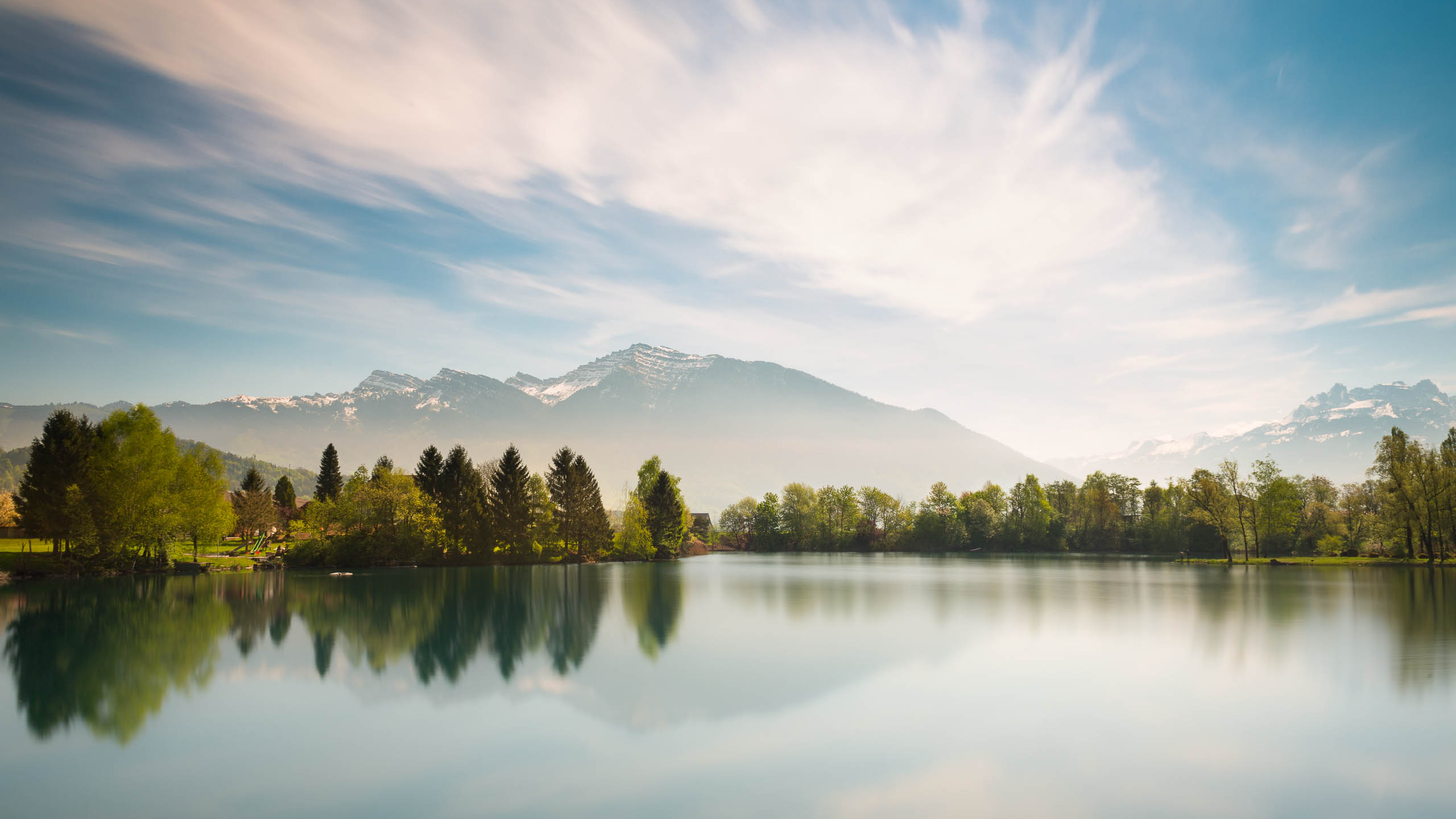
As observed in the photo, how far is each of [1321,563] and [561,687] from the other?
73.9 metres

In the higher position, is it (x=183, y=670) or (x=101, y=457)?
(x=101, y=457)

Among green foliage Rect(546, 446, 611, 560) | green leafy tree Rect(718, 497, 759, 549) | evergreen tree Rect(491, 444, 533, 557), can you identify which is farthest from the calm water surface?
green leafy tree Rect(718, 497, 759, 549)

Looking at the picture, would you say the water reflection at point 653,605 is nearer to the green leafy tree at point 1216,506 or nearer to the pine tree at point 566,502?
the pine tree at point 566,502

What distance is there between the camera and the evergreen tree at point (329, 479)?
82.3 metres

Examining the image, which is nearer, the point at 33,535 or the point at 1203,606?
the point at 1203,606

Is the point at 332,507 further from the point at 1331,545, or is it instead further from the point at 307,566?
the point at 1331,545

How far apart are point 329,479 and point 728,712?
84.4 m

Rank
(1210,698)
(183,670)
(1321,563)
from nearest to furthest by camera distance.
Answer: (1210,698) → (183,670) → (1321,563)

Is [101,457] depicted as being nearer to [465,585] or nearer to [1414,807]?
[465,585]

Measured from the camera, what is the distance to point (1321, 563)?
64.0m

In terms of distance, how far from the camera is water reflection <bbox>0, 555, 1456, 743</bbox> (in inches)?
685

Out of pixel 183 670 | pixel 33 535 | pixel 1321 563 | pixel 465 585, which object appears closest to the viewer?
pixel 183 670

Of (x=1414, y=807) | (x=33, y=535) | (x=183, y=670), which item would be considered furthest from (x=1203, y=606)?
(x=33, y=535)

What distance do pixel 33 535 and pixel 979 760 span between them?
70738mm
